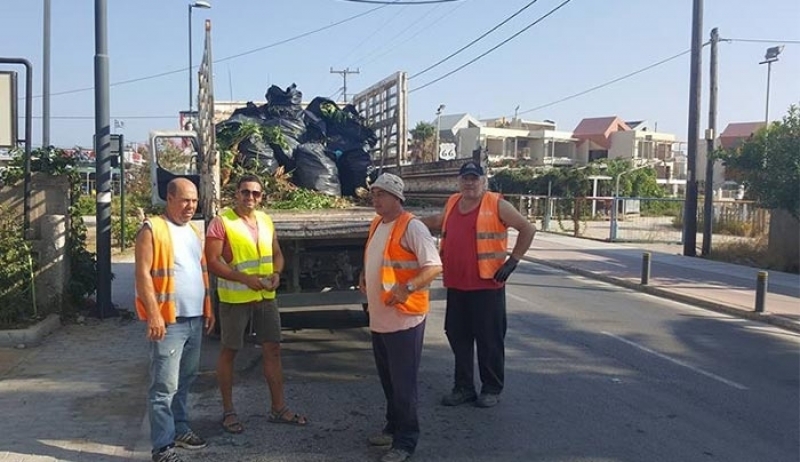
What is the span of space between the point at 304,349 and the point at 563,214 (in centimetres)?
2515

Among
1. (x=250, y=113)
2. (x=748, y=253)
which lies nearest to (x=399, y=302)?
(x=250, y=113)

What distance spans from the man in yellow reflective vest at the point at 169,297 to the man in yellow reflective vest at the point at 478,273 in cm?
198

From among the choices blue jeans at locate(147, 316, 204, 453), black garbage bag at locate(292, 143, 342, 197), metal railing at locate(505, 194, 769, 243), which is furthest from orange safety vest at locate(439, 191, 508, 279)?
metal railing at locate(505, 194, 769, 243)

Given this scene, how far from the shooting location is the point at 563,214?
31.6 m

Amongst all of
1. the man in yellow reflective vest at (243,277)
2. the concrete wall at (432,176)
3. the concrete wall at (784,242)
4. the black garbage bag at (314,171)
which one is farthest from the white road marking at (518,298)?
the concrete wall at (784,242)

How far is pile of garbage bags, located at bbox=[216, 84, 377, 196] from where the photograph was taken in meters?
8.76

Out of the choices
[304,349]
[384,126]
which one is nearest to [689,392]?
[304,349]

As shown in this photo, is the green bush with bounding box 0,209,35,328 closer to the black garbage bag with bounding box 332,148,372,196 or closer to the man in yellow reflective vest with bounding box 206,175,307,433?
the black garbage bag with bounding box 332,148,372,196

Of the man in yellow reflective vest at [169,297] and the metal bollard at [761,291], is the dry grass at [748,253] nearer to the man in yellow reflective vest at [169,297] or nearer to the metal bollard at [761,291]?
the metal bollard at [761,291]

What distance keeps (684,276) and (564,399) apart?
10112mm

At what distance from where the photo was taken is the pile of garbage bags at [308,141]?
876cm

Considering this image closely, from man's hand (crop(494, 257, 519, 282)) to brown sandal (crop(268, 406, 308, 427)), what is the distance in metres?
1.75

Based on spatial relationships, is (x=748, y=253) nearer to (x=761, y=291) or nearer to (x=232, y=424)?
(x=761, y=291)

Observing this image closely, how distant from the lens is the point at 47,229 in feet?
27.5
